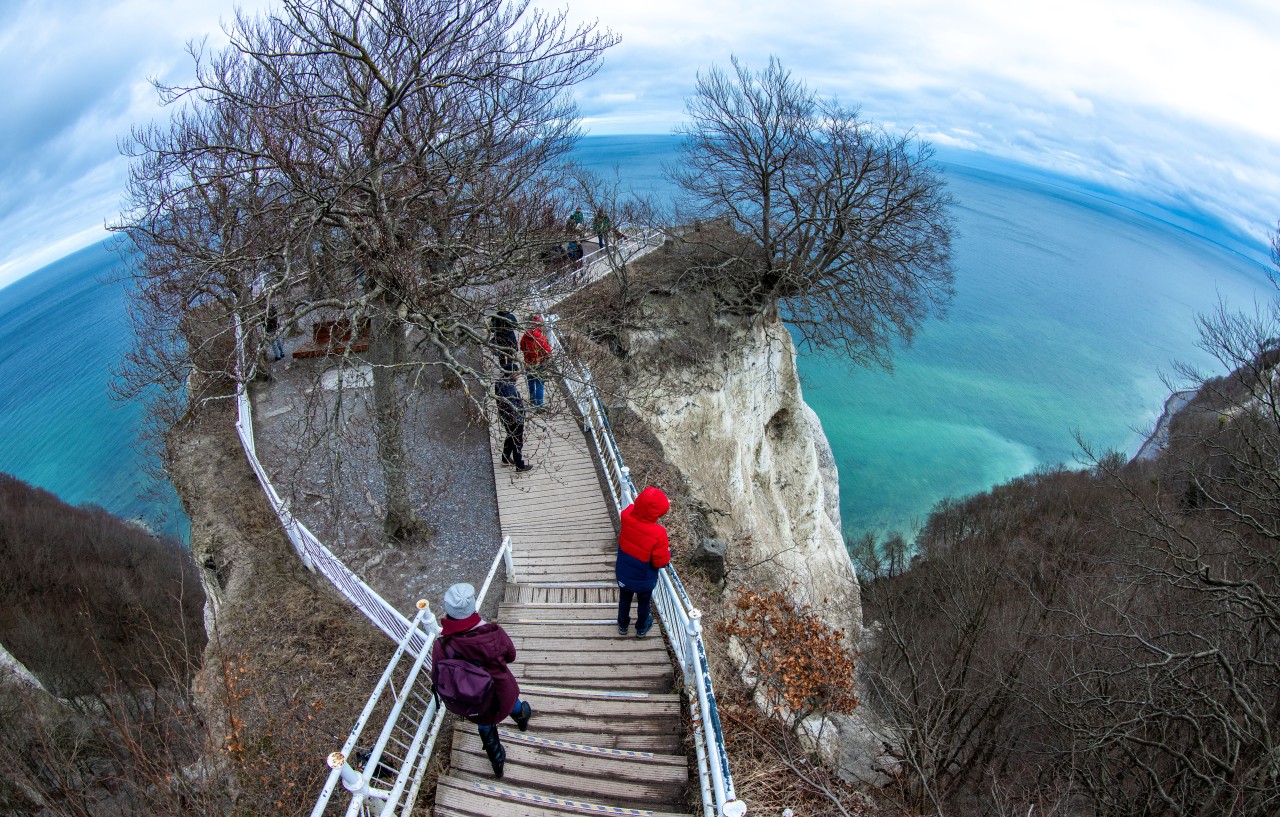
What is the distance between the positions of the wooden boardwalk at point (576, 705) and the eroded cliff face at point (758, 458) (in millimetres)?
4335

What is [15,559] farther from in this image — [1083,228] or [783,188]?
[1083,228]

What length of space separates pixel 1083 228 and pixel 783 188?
16221 centimetres

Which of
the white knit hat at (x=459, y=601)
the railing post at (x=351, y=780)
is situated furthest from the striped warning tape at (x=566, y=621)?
the railing post at (x=351, y=780)

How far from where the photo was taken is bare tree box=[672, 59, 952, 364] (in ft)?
63.0

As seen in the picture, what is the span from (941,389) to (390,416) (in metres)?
53.2

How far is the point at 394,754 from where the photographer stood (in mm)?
6031

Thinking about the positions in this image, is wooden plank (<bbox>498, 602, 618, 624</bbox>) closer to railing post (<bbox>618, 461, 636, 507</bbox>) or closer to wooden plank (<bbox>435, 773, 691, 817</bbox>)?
railing post (<bbox>618, 461, 636, 507</bbox>)

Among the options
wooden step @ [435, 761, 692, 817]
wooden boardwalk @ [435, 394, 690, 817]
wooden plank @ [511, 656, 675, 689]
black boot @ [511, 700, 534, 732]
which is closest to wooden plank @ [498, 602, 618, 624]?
wooden boardwalk @ [435, 394, 690, 817]

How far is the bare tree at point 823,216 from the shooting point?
19203 mm

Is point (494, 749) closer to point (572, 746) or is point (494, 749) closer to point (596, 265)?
point (572, 746)

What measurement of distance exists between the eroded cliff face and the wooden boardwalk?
171 inches

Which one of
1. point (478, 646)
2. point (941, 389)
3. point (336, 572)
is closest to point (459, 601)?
point (478, 646)

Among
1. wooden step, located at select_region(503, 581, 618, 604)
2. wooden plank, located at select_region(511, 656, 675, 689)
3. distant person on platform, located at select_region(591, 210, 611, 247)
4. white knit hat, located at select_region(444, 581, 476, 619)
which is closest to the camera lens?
white knit hat, located at select_region(444, 581, 476, 619)

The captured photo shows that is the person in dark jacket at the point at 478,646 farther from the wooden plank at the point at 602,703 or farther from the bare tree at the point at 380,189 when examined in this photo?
the bare tree at the point at 380,189
